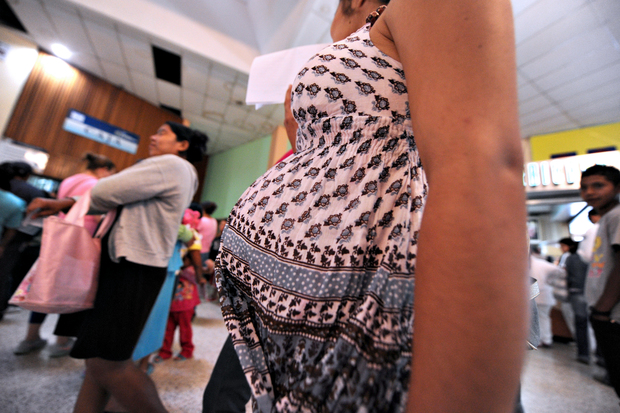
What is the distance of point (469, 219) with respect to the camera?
0.21m

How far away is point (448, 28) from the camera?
26cm

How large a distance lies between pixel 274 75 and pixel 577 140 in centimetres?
224

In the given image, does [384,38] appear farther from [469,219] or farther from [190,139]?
[190,139]

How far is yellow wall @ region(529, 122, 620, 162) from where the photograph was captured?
929mm

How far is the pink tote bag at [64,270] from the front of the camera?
932mm

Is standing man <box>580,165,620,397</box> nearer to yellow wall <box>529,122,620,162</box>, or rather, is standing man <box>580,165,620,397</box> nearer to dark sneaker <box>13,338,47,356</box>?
yellow wall <box>529,122,620,162</box>

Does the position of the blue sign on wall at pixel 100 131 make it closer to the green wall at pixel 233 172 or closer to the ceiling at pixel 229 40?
the ceiling at pixel 229 40

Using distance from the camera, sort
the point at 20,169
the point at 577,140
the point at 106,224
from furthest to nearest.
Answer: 1. the point at 20,169
2. the point at 577,140
3. the point at 106,224

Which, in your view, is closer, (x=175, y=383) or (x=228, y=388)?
(x=228, y=388)

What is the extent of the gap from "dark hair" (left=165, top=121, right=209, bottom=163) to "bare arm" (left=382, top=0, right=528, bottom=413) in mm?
A: 1475

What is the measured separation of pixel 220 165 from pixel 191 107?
231 cm

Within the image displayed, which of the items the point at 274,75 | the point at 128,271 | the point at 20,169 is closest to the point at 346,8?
the point at 274,75

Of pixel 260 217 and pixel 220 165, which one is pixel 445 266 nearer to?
pixel 260 217

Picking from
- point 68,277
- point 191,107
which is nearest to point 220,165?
point 191,107
